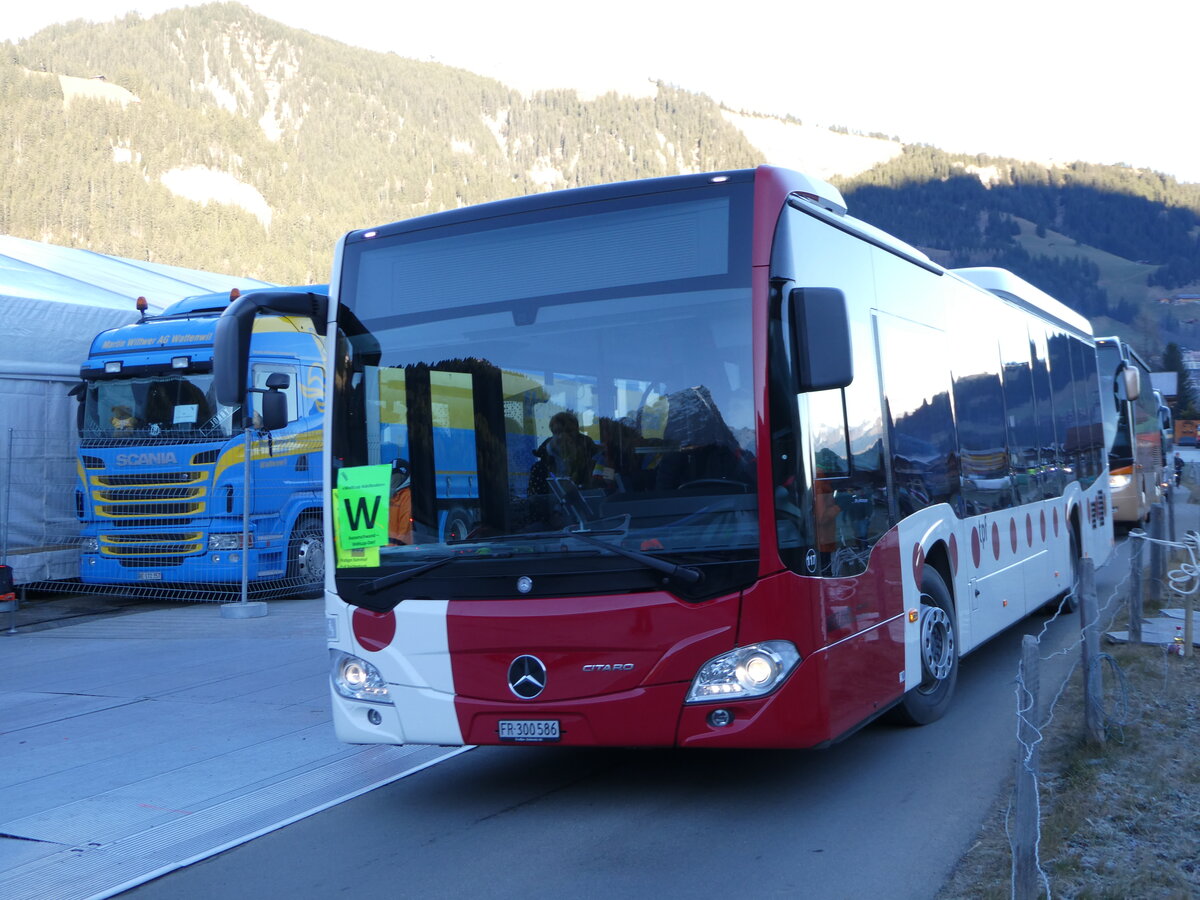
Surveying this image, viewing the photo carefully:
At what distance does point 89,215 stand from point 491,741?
103m

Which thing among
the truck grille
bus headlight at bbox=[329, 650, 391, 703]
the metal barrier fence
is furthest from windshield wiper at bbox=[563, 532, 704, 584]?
the truck grille

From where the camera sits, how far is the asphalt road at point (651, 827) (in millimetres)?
5031

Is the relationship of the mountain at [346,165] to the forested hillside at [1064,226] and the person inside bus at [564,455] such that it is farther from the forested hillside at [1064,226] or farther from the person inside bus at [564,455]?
the person inside bus at [564,455]

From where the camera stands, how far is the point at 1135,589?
31.0 ft

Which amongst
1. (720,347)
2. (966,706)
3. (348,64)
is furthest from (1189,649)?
(348,64)

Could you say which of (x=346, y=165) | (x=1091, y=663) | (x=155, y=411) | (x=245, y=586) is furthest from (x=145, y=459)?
(x=346, y=165)

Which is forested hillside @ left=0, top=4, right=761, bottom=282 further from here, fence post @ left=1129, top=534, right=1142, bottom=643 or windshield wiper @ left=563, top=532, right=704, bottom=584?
windshield wiper @ left=563, top=532, right=704, bottom=584

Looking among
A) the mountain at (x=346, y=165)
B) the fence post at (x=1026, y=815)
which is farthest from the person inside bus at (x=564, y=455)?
the mountain at (x=346, y=165)

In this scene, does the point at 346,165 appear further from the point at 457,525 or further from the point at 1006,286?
A: the point at 457,525

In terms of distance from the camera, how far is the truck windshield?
49.8 feet

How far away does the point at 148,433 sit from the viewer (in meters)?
15.5

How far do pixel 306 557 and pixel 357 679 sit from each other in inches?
410

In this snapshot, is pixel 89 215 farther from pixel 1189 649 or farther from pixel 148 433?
pixel 1189 649

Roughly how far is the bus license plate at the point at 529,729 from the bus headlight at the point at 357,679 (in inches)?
25.9
